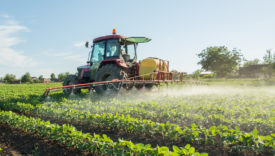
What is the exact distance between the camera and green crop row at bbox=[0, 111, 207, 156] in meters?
2.49

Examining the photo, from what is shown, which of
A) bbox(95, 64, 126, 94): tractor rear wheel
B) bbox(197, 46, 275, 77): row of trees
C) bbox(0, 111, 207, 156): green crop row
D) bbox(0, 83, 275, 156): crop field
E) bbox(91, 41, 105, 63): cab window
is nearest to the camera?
bbox(0, 111, 207, 156): green crop row

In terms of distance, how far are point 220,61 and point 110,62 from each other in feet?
120

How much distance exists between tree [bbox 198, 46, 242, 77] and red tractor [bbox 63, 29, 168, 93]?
3443cm

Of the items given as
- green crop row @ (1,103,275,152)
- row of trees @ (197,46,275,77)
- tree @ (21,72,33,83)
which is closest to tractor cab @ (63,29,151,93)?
green crop row @ (1,103,275,152)

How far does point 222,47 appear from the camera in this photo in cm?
4109

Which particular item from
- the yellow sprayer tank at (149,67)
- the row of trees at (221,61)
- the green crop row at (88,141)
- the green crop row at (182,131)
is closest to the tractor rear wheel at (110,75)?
the yellow sprayer tank at (149,67)

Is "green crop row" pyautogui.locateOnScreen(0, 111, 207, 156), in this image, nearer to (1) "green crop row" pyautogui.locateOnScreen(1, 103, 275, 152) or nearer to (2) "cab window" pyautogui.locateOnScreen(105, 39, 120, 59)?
(1) "green crop row" pyautogui.locateOnScreen(1, 103, 275, 152)

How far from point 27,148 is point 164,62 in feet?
21.7

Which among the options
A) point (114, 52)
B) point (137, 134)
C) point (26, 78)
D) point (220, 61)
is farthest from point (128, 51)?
point (26, 78)

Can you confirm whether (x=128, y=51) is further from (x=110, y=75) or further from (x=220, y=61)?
(x=220, y=61)

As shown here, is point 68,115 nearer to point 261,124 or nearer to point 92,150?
point 92,150

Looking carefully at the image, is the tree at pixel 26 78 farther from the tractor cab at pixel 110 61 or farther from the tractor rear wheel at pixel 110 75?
the tractor rear wheel at pixel 110 75

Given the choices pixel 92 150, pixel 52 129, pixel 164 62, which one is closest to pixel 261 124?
pixel 92 150

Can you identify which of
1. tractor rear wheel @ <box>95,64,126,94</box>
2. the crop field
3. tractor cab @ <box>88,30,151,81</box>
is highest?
tractor cab @ <box>88,30,151,81</box>
